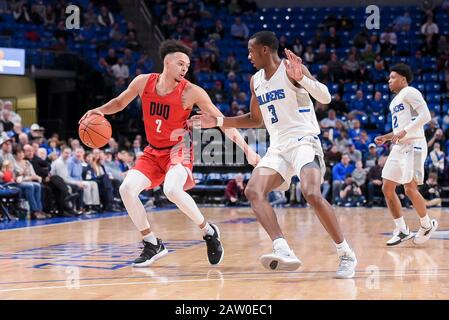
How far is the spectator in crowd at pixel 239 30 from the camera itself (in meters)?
21.7

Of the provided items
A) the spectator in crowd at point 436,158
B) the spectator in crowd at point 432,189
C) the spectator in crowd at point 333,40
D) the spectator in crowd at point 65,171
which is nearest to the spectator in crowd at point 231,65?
the spectator in crowd at point 333,40

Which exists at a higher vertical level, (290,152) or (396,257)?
(290,152)

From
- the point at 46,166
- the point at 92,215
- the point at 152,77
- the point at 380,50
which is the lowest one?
the point at 92,215

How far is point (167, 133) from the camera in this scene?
6.63m

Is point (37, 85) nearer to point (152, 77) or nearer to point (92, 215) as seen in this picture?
point (92, 215)

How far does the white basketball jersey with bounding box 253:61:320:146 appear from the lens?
5934 mm

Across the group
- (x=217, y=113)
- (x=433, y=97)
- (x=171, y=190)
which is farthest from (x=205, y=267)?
(x=433, y=97)

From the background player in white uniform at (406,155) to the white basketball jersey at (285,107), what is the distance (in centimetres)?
255

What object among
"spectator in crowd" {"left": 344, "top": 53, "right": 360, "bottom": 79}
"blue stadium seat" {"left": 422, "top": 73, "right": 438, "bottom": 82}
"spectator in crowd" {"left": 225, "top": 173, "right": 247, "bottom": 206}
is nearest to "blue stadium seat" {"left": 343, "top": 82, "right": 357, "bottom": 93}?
"spectator in crowd" {"left": 344, "top": 53, "right": 360, "bottom": 79}

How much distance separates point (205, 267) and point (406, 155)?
3.14 m

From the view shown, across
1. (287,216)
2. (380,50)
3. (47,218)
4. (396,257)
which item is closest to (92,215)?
(47,218)

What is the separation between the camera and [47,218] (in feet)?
41.9

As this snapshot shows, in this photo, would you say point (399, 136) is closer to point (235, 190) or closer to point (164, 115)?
point (164, 115)

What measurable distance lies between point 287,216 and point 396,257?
6.13m
